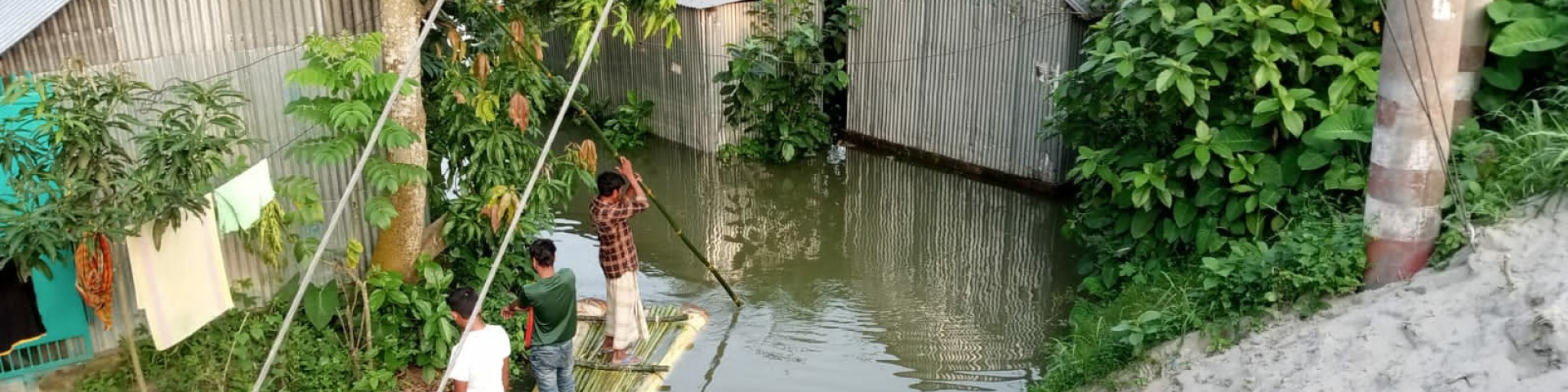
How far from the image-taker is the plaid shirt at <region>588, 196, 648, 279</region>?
7094 millimetres

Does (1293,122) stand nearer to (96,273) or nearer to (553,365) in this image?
(553,365)

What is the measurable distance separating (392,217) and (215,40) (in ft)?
4.04

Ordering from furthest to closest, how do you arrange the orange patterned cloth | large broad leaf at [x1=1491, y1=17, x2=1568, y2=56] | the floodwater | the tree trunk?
the floodwater
the tree trunk
large broad leaf at [x1=1491, y1=17, x2=1568, y2=56]
the orange patterned cloth

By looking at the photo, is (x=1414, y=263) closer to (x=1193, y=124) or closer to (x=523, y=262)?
(x=1193, y=124)

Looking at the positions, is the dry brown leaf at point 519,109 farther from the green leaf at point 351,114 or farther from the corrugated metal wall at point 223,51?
the green leaf at point 351,114

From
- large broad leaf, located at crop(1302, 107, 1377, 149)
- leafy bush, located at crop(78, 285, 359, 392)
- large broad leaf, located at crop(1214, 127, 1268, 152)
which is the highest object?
large broad leaf, located at crop(1302, 107, 1377, 149)

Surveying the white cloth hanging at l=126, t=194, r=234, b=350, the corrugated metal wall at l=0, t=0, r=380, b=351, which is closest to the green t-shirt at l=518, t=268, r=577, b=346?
the corrugated metal wall at l=0, t=0, r=380, b=351

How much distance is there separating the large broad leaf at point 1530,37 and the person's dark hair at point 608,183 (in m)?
4.71

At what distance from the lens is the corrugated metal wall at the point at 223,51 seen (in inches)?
217

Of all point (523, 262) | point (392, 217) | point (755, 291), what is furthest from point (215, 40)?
point (755, 291)

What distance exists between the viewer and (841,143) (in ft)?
42.4

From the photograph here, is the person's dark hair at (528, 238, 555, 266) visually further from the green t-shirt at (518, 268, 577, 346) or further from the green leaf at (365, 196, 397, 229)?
the green leaf at (365, 196, 397, 229)

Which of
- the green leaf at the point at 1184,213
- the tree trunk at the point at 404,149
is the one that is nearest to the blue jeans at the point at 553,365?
the tree trunk at the point at 404,149

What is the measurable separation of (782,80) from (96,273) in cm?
771
